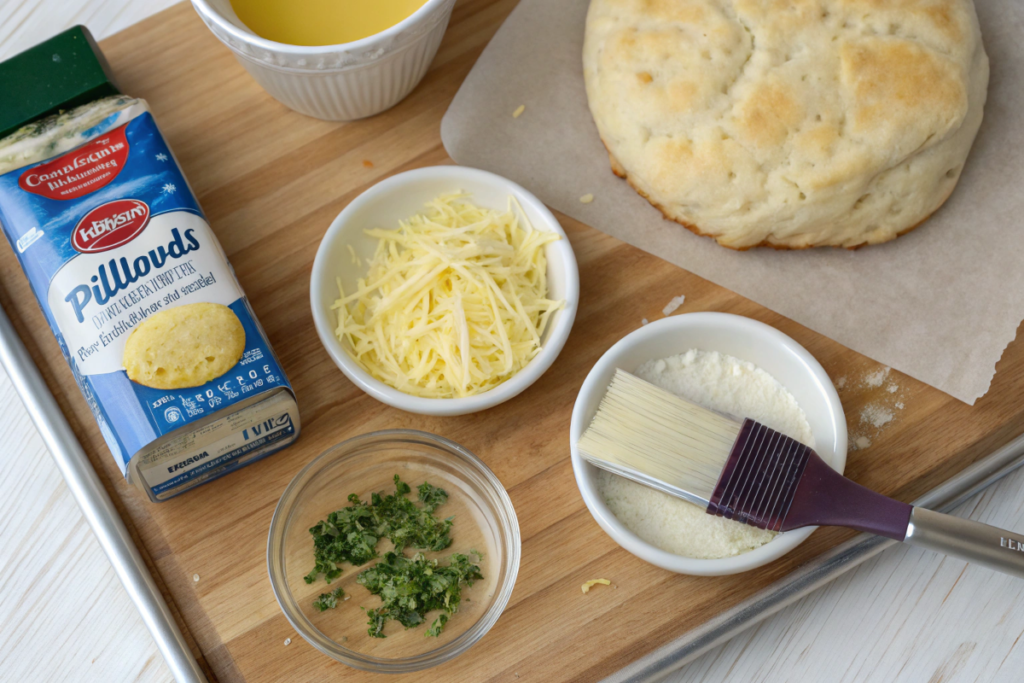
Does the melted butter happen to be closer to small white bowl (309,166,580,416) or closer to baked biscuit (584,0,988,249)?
small white bowl (309,166,580,416)

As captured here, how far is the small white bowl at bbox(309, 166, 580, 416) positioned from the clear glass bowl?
0.09 meters

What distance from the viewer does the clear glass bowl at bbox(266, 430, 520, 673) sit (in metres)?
1.31

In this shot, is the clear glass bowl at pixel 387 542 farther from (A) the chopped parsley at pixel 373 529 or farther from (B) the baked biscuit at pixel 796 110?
(B) the baked biscuit at pixel 796 110

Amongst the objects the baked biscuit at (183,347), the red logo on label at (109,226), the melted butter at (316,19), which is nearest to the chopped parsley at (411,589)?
the baked biscuit at (183,347)

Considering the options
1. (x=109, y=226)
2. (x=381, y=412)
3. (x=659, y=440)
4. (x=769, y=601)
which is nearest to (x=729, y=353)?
(x=659, y=440)

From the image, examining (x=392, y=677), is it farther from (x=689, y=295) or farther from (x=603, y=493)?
(x=689, y=295)

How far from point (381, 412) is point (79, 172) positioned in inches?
26.9

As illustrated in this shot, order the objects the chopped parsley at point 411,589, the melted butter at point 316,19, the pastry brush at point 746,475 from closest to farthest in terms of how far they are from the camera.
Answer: the pastry brush at point 746,475, the chopped parsley at point 411,589, the melted butter at point 316,19

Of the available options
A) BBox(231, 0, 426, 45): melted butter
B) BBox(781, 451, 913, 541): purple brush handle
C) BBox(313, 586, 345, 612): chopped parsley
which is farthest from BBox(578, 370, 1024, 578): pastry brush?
BBox(231, 0, 426, 45): melted butter

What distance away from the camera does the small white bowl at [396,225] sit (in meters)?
1.37

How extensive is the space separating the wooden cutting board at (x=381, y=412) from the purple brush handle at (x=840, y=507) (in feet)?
0.52

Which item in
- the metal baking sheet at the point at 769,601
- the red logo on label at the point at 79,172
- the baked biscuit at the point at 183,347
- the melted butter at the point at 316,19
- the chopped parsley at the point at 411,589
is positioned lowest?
the metal baking sheet at the point at 769,601

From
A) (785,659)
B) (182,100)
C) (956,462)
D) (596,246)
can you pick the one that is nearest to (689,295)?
(596,246)

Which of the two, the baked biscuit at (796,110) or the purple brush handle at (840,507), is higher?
the baked biscuit at (796,110)
